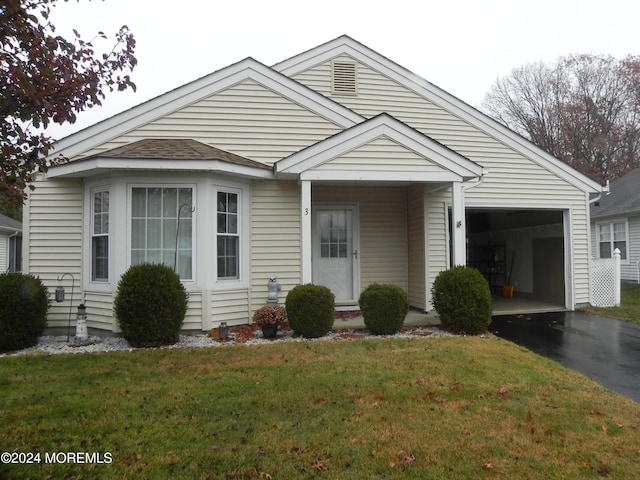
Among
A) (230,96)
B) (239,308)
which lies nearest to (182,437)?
(239,308)

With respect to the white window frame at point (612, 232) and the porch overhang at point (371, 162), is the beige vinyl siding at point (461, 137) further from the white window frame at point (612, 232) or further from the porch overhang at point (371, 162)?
the white window frame at point (612, 232)

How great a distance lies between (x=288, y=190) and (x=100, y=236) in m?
3.43

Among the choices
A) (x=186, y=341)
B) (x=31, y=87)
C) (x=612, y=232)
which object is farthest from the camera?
(x=612, y=232)

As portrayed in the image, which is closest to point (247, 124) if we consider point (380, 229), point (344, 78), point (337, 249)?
point (344, 78)

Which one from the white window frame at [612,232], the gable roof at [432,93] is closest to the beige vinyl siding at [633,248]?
the white window frame at [612,232]

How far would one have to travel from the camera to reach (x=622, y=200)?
1833 cm

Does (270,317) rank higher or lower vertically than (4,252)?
lower

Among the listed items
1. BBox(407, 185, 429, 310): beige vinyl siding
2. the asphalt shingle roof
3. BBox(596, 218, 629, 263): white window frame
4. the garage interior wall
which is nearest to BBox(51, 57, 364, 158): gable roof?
the asphalt shingle roof

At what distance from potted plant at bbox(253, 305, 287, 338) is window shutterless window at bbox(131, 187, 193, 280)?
1.38m

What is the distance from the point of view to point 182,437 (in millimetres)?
3744

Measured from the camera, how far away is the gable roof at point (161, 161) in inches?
291

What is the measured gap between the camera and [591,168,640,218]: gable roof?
17.2m

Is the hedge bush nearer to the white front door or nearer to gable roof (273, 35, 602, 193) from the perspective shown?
the white front door

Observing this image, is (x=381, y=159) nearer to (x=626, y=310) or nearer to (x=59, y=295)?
(x=59, y=295)
